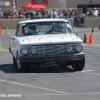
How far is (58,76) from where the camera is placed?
12.6 m

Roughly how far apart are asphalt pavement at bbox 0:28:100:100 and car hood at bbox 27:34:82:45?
0.98 metres

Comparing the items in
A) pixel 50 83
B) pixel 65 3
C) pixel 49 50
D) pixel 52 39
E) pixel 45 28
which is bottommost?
pixel 65 3

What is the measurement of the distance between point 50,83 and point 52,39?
2070mm

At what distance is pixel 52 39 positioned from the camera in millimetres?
13008

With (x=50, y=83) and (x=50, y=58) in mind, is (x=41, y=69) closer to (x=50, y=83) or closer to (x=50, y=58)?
(x=50, y=58)

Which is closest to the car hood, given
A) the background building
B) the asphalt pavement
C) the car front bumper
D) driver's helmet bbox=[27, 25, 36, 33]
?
the car front bumper

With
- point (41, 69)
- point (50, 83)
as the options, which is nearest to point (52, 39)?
point (41, 69)

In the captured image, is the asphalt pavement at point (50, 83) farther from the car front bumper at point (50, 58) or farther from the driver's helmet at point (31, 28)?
the driver's helmet at point (31, 28)

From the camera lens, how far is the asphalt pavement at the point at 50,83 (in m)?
9.59

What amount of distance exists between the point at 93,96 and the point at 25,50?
385 cm

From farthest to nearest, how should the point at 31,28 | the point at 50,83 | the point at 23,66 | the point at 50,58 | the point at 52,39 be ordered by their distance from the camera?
1. the point at 31,28
2. the point at 23,66
3. the point at 52,39
4. the point at 50,58
5. the point at 50,83

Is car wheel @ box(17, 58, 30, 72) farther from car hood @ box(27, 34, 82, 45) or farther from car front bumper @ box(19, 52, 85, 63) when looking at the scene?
car hood @ box(27, 34, 82, 45)

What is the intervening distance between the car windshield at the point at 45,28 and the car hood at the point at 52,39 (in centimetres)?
49

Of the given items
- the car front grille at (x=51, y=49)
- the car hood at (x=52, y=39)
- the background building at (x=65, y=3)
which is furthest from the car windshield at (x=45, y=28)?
the background building at (x=65, y=3)
